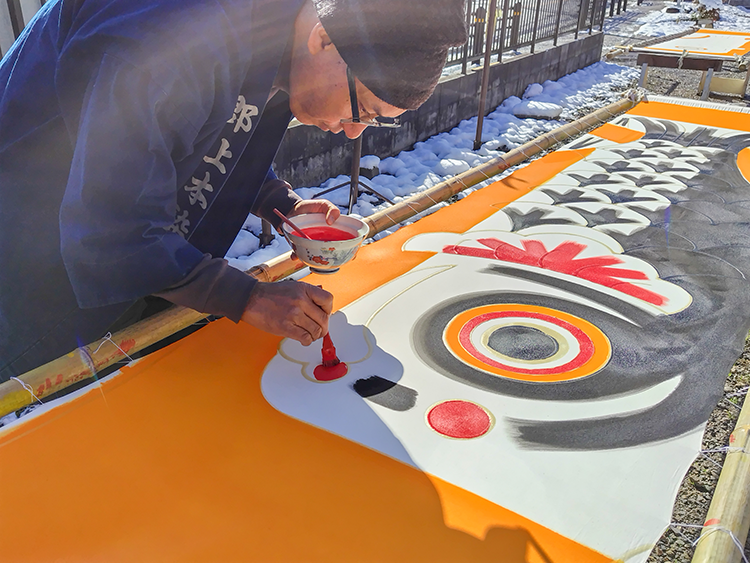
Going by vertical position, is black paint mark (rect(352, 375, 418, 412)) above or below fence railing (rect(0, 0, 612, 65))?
below

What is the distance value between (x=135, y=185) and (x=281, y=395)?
0.68m

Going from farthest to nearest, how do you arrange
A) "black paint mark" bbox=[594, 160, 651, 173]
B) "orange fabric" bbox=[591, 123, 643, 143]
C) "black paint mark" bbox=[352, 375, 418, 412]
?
"orange fabric" bbox=[591, 123, 643, 143]
"black paint mark" bbox=[594, 160, 651, 173]
"black paint mark" bbox=[352, 375, 418, 412]

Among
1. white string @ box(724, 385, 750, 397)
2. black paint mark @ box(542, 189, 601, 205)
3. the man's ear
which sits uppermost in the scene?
the man's ear

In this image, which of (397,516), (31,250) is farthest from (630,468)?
(31,250)

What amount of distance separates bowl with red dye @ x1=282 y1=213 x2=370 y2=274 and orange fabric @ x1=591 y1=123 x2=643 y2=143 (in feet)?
8.85

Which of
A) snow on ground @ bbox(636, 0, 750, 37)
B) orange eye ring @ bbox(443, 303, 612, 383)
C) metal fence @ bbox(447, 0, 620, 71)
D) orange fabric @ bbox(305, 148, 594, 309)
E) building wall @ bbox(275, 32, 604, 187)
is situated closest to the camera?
orange eye ring @ bbox(443, 303, 612, 383)

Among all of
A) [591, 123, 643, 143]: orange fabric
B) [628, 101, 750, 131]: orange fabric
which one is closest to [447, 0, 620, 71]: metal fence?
[628, 101, 750, 131]: orange fabric

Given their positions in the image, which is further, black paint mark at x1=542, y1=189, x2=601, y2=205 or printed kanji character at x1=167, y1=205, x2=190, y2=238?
black paint mark at x1=542, y1=189, x2=601, y2=205

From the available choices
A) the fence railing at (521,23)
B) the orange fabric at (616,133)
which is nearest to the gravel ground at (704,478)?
the orange fabric at (616,133)

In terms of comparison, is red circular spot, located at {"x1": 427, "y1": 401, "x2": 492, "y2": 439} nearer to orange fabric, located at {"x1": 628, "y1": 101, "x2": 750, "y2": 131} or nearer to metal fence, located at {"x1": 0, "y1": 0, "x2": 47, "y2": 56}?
metal fence, located at {"x1": 0, "y1": 0, "x2": 47, "y2": 56}

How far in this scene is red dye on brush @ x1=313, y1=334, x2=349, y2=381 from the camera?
1519mm

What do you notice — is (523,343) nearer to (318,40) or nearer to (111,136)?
(318,40)

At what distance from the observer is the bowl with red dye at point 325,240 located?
148 centimetres

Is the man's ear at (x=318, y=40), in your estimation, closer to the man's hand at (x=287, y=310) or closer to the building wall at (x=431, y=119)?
the man's hand at (x=287, y=310)
